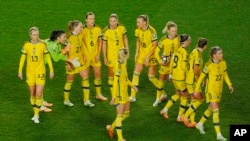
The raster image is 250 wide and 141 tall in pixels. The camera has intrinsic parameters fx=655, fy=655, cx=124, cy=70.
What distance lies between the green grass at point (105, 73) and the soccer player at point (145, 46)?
59cm

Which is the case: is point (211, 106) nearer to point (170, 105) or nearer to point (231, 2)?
point (170, 105)

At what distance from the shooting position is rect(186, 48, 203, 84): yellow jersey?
12.6m

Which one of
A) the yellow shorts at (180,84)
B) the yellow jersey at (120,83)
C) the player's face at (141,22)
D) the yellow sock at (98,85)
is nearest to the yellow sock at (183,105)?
the yellow shorts at (180,84)

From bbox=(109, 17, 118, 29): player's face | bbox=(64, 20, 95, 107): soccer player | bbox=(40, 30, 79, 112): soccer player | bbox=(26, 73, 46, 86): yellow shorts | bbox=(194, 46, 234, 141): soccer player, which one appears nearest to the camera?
bbox=(194, 46, 234, 141): soccer player

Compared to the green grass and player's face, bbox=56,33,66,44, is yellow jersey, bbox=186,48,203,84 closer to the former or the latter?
the green grass

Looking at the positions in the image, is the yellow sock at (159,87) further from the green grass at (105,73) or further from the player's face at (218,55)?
the player's face at (218,55)

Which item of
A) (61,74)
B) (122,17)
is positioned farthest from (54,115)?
(122,17)

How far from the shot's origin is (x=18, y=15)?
17.5 metres

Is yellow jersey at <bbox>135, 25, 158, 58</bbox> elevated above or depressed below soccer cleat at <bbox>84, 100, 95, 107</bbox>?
above

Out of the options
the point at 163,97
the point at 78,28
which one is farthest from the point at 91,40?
the point at 163,97

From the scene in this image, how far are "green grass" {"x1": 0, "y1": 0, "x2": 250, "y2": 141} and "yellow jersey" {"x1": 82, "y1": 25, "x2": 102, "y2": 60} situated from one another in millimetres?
1101

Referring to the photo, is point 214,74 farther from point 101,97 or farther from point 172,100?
point 101,97

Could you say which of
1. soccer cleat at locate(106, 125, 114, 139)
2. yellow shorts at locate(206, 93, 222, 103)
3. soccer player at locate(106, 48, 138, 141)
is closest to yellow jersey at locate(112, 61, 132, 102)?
soccer player at locate(106, 48, 138, 141)

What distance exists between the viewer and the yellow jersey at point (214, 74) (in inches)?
483
